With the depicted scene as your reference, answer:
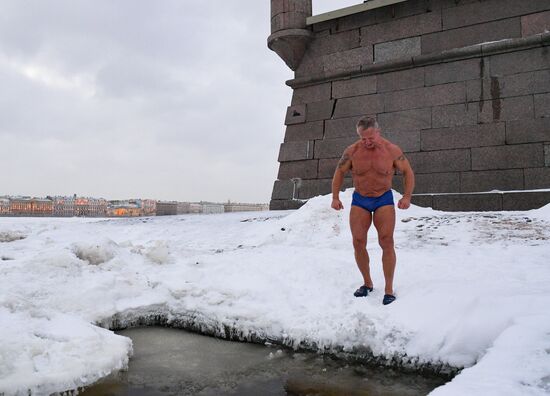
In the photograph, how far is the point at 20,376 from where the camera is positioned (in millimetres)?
2465

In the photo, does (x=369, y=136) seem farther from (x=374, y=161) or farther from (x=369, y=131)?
(x=374, y=161)

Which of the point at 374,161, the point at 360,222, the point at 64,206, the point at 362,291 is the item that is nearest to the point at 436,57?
the point at 374,161

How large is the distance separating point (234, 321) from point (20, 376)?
170 centimetres

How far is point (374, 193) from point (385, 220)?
0.26 meters

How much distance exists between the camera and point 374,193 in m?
3.84

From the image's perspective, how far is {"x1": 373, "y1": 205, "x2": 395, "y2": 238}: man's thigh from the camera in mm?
3768

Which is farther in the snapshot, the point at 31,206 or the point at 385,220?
the point at 31,206

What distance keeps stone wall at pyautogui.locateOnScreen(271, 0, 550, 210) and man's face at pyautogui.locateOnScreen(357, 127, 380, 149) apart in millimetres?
4789

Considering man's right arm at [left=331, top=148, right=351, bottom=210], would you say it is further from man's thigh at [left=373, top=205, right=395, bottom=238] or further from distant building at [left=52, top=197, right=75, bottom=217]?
distant building at [left=52, top=197, right=75, bottom=217]

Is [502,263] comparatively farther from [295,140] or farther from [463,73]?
[295,140]

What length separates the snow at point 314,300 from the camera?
2599 mm

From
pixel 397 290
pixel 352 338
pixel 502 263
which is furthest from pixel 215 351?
pixel 502 263

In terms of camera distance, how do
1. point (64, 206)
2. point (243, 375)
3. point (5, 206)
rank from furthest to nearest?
point (64, 206) → point (5, 206) → point (243, 375)

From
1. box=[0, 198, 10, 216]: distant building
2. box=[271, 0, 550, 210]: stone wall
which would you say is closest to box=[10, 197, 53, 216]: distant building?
box=[0, 198, 10, 216]: distant building
